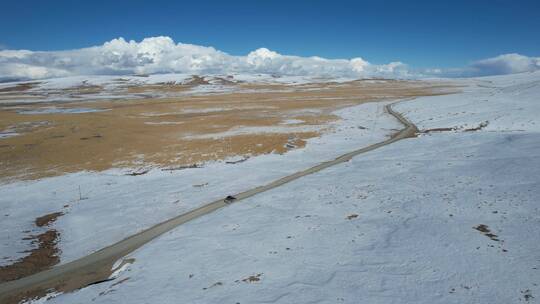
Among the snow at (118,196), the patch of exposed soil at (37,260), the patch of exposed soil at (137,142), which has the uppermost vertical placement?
the patch of exposed soil at (137,142)

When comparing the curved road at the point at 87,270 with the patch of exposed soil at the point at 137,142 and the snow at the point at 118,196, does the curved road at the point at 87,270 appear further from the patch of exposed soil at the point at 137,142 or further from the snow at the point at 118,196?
the patch of exposed soil at the point at 137,142

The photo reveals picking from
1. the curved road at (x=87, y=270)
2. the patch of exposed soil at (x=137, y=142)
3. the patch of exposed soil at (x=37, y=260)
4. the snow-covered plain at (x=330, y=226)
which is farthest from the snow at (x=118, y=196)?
the patch of exposed soil at (x=137, y=142)

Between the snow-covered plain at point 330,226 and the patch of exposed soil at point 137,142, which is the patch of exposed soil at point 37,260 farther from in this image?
the patch of exposed soil at point 137,142

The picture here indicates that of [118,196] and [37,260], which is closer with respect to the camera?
[37,260]

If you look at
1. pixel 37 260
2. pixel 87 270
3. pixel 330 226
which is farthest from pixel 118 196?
pixel 330 226

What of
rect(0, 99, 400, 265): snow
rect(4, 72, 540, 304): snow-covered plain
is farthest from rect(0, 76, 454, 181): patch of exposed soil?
rect(4, 72, 540, 304): snow-covered plain

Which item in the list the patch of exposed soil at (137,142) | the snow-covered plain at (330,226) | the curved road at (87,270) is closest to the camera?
the snow-covered plain at (330,226)

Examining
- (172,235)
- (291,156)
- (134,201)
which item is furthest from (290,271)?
(291,156)

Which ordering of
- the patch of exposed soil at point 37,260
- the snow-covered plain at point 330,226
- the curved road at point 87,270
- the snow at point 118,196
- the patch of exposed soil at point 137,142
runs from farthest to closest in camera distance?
the patch of exposed soil at point 137,142 < the snow at point 118,196 < the patch of exposed soil at point 37,260 < the curved road at point 87,270 < the snow-covered plain at point 330,226

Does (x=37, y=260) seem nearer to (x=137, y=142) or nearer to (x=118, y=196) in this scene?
(x=118, y=196)

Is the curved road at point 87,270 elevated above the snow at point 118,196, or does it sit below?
below

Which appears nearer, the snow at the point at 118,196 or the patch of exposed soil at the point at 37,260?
the patch of exposed soil at the point at 37,260
